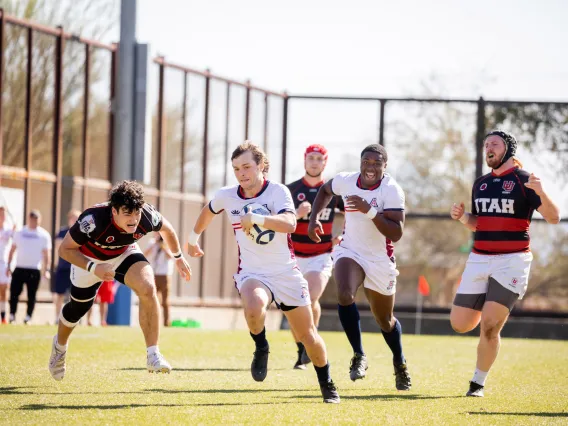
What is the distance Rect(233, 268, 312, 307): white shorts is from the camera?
8.68m

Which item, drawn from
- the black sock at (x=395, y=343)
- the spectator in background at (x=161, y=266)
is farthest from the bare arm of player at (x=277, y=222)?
the spectator in background at (x=161, y=266)

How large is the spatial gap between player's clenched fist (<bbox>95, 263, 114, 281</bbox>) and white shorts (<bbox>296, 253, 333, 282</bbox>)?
12.3 feet

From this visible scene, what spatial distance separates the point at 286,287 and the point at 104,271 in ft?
4.67

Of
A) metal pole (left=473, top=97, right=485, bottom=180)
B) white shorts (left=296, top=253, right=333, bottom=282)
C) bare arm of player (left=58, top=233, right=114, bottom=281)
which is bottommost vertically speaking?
white shorts (left=296, top=253, right=333, bottom=282)

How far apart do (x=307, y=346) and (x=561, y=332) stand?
56.8 feet

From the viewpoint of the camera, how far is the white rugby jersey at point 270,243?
875 centimetres

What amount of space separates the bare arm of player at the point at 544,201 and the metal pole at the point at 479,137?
48.8ft

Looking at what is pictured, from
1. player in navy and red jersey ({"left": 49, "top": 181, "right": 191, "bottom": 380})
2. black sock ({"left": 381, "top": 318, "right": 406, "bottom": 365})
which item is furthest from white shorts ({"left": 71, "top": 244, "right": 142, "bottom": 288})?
black sock ({"left": 381, "top": 318, "right": 406, "bottom": 365})

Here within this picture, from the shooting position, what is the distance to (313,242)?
12.4 metres

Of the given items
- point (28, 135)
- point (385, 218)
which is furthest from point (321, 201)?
point (28, 135)

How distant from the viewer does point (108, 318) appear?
2198 cm

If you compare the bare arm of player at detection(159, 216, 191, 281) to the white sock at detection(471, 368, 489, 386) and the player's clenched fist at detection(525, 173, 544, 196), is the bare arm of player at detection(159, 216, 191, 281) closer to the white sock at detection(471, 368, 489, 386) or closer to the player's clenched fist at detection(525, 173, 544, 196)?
the white sock at detection(471, 368, 489, 386)

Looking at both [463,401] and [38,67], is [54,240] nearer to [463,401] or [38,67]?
[38,67]

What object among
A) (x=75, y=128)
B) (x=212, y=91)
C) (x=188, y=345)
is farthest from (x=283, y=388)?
(x=212, y=91)
